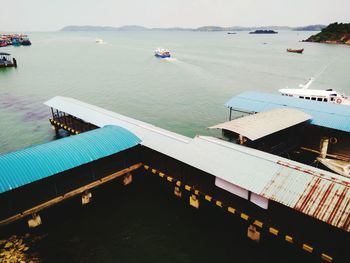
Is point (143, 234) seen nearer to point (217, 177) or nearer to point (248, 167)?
point (217, 177)

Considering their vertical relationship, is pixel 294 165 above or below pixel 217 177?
above

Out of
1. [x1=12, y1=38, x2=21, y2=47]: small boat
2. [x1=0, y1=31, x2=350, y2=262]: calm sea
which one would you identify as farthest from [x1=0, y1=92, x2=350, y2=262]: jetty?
[x1=12, y1=38, x2=21, y2=47]: small boat

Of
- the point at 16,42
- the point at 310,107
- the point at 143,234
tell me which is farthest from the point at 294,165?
the point at 16,42

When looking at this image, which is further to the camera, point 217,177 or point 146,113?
point 146,113

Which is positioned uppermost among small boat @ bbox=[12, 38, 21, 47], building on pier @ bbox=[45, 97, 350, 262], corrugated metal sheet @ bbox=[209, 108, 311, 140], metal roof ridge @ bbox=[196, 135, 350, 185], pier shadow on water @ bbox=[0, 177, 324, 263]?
small boat @ bbox=[12, 38, 21, 47]

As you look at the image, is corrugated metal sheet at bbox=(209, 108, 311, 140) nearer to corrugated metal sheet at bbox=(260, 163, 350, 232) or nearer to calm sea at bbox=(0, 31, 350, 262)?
corrugated metal sheet at bbox=(260, 163, 350, 232)

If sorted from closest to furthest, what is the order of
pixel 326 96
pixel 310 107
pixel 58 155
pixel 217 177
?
pixel 217 177, pixel 58 155, pixel 310 107, pixel 326 96


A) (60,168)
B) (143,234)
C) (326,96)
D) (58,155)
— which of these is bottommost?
(143,234)

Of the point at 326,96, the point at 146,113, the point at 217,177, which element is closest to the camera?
the point at 217,177
